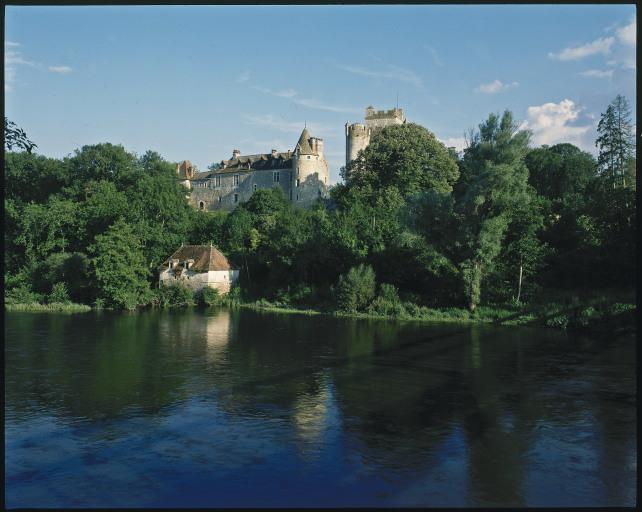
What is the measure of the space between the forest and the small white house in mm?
1460

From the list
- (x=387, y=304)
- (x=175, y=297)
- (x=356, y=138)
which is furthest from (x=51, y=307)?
(x=356, y=138)

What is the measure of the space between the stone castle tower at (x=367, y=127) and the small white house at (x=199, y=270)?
1168 inches

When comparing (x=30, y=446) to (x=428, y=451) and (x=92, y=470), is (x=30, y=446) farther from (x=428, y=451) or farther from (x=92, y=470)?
(x=428, y=451)

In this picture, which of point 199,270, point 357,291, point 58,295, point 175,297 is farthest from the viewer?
point 199,270

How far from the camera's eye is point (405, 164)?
53031 millimetres

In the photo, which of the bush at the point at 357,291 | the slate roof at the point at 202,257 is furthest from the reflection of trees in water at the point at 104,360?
the slate roof at the point at 202,257

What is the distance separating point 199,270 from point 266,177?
105 ft

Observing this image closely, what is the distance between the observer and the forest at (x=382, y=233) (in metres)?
33.3

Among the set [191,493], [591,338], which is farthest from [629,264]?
[191,493]

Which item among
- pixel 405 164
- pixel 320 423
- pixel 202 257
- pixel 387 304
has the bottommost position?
pixel 320 423

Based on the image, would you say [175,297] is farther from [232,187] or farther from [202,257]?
[232,187]

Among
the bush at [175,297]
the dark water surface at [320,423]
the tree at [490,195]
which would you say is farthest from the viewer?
the bush at [175,297]

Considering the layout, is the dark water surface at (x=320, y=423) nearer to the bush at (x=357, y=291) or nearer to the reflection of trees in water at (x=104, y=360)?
the reflection of trees in water at (x=104, y=360)

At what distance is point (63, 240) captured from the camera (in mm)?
48062
